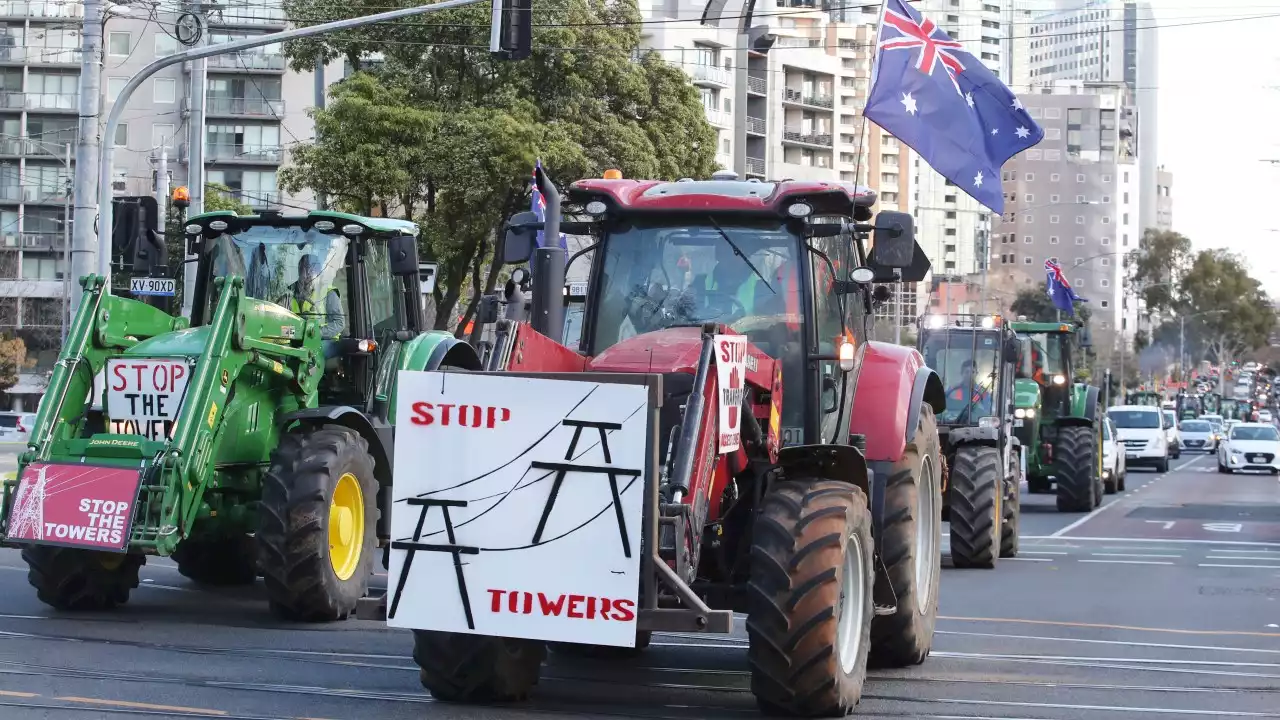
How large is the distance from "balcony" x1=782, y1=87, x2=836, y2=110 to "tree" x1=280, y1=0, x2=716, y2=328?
7122cm

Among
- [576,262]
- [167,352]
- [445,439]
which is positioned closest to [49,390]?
[167,352]

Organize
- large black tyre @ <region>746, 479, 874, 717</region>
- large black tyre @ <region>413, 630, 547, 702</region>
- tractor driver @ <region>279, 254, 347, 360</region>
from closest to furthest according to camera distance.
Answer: large black tyre @ <region>746, 479, 874, 717</region> → large black tyre @ <region>413, 630, 547, 702</region> → tractor driver @ <region>279, 254, 347, 360</region>

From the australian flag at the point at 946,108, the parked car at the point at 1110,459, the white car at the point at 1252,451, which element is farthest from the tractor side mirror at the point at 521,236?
the white car at the point at 1252,451

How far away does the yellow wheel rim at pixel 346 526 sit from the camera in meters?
13.2

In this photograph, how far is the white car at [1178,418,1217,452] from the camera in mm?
80938

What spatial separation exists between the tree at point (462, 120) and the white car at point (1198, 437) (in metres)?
48.8

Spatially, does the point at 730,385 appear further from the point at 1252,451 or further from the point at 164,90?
the point at 164,90

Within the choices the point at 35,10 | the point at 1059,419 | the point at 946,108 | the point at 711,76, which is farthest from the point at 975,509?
the point at 35,10

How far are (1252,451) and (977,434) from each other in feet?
121

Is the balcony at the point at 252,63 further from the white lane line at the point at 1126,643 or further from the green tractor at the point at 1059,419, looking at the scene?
the white lane line at the point at 1126,643

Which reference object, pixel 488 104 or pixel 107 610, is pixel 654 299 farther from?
pixel 488 104

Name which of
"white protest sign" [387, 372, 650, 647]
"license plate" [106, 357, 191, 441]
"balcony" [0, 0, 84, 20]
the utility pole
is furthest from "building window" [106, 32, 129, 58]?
"white protest sign" [387, 372, 650, 647]

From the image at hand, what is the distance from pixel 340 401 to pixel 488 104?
2260 cm

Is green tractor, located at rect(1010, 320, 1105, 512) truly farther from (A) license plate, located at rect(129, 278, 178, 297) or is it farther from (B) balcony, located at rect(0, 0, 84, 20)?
(B) balcony, located at rect(0, 0, 84, 20)
